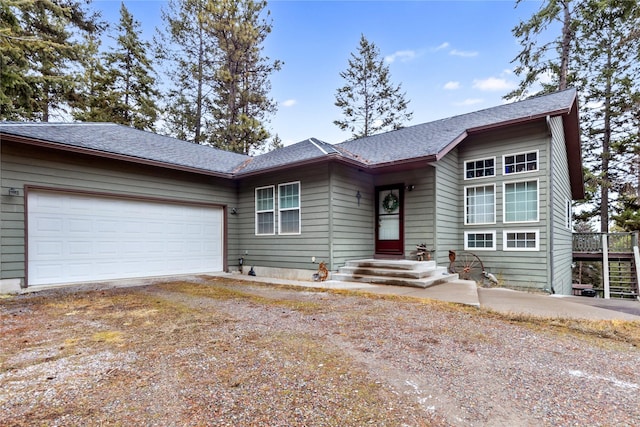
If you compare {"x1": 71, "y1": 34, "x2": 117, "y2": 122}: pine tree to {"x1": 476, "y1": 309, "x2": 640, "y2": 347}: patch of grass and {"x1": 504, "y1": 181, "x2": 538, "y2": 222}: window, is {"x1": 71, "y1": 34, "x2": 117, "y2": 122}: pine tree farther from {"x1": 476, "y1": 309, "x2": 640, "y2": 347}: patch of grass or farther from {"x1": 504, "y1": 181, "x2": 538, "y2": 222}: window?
{"x1": 476, "y1": 309, "x2": 640, "y2": 347}: patch of grass

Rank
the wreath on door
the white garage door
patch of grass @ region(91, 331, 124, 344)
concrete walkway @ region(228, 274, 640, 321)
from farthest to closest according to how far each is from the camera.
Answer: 1. the wreath on door
2. the white garage door
3. concrete walkway @ region(228, 274, 640, 321)
4. patch of grass @ region(91, 331, 124, 344)

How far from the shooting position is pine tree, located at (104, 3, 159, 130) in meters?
15.3

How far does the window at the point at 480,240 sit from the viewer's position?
26.2 ft

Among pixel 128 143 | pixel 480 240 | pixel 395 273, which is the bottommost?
pixel 395 273

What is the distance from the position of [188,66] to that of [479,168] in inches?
620

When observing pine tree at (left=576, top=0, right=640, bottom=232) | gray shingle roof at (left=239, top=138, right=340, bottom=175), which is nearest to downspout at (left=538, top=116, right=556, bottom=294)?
gray shingle roof at (left=239, top=138, right=340, bottom=175)

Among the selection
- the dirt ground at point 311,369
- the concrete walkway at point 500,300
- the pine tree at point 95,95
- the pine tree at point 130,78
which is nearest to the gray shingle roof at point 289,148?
the concrete walkway at point 500,300

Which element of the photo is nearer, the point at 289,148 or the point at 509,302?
the point at 509,302

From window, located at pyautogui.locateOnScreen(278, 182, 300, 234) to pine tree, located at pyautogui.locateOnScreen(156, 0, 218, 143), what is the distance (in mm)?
11196

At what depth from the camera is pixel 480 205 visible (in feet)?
27.0

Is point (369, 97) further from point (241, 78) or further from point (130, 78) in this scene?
point (130, 78)

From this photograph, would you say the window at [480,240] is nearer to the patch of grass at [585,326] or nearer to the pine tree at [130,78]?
the patch of grass at [585,326]

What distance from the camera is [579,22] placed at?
12.3 metres

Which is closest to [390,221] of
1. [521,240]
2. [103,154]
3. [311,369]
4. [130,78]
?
[521,240]
